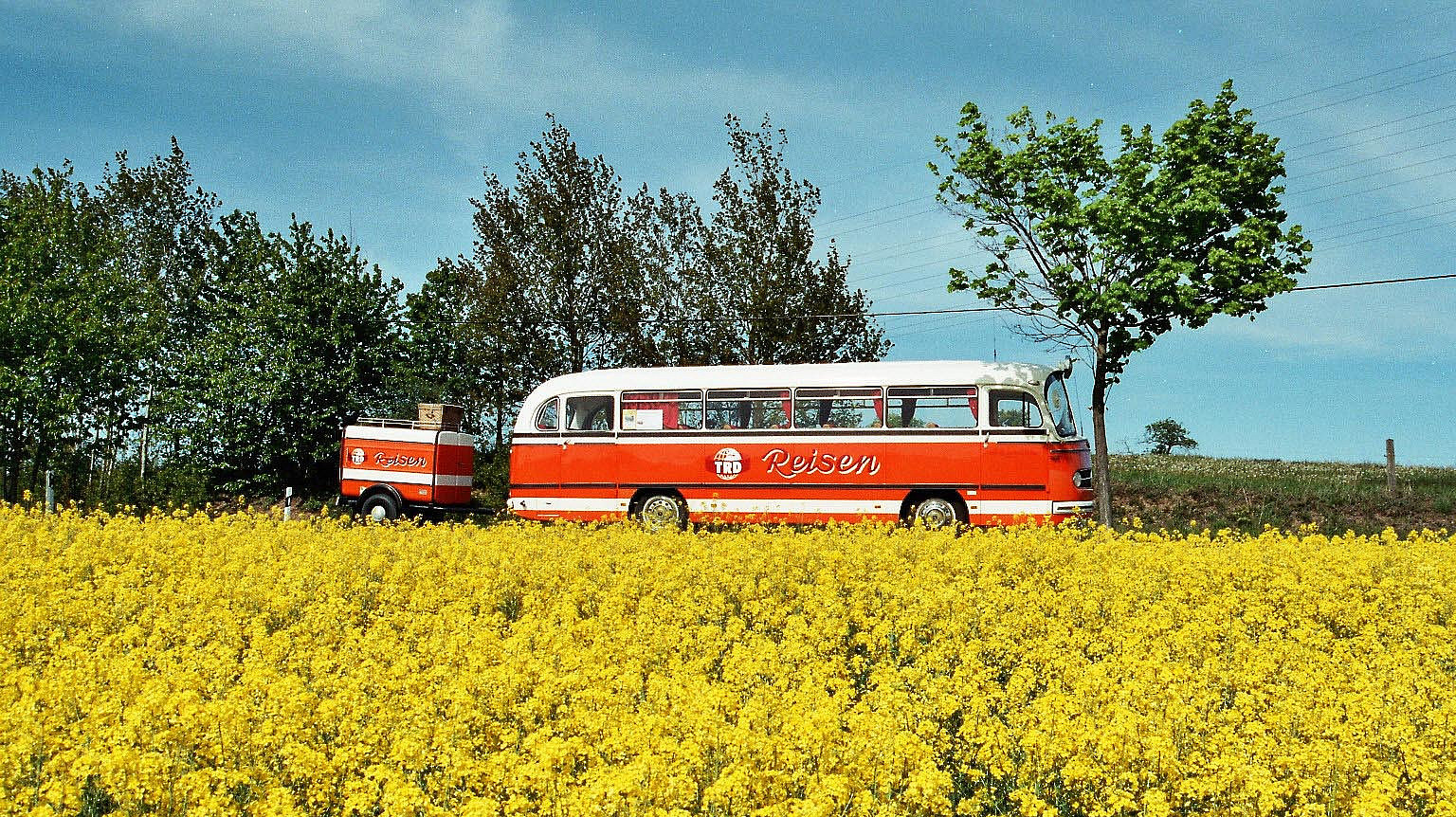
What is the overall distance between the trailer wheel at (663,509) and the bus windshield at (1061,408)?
20.5 feet

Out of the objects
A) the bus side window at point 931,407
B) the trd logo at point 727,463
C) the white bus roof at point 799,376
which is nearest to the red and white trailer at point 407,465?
the white bus roof at point 799,376

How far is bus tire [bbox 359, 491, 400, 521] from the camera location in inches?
814

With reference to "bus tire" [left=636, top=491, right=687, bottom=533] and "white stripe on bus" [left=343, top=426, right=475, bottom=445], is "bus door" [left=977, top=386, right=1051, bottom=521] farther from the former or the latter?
"white stripe on bus" [left=343, top=426, right=475, bottom=445]

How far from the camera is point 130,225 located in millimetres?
37312

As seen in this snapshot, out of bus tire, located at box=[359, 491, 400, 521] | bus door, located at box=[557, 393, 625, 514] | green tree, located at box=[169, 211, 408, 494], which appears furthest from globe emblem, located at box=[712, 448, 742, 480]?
green tree, located at box=[169, 211, 408, 494]

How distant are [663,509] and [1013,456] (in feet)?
19.3

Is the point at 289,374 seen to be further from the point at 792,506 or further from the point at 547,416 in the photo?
the point at 792,506

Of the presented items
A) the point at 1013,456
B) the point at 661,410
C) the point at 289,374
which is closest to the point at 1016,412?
the point at 1013,456

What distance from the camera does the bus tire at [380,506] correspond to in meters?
20.7

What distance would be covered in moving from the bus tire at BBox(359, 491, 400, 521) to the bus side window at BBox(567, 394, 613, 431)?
481cm

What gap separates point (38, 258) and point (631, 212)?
1731 cm

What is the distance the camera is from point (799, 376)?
17.2m

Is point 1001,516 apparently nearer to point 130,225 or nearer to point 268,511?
point 268,511

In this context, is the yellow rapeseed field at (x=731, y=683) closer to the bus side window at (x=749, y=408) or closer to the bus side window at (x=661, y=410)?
the bus side window at (x=749, y=408)
